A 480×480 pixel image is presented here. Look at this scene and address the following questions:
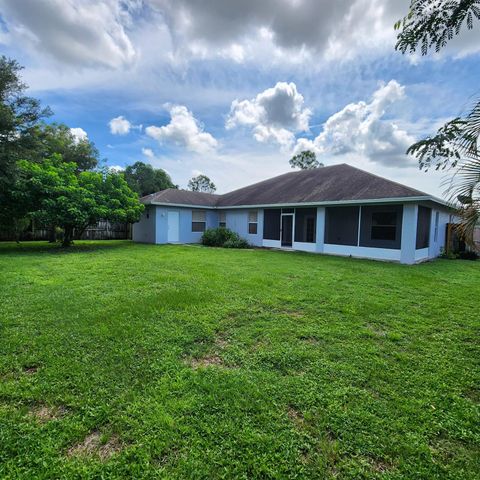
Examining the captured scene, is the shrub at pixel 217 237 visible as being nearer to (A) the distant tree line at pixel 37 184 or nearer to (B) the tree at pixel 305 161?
(A) the distant tree line at pixel 37 184

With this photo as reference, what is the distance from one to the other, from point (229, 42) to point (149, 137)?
10.3 metres

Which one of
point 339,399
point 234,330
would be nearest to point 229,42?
point 234,330

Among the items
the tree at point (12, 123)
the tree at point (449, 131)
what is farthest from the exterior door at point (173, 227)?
the tree at point (449, 131)

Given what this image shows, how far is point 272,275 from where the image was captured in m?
7.32

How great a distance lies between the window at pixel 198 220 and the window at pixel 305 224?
A: 6.26 metres

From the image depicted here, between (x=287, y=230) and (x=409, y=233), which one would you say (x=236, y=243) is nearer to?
(x=287, y=230)

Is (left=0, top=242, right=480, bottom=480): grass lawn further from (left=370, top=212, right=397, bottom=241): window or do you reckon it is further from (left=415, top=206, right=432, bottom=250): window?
(left=415, top=206, right=432, bottom=250): window

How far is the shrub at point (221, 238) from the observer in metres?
14.9

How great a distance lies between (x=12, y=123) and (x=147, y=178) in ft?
60.2

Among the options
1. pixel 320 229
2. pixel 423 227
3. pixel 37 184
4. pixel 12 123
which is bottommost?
pixel 320 229

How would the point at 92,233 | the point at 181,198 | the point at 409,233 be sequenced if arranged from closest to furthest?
1. the point at 409,233
2. the point at 181,198
3. the point at 92,233

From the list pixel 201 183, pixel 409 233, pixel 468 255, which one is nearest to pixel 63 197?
pixel 409 233

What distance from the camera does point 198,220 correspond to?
17.0 meters

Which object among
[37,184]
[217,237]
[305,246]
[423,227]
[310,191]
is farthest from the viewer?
[217,237]
